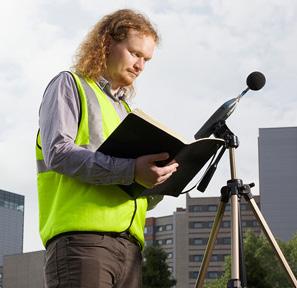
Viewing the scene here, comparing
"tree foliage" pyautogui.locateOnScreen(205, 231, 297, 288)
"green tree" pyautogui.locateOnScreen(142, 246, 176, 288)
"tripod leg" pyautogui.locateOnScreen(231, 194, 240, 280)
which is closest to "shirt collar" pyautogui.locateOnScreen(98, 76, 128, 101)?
"tripod leg" pyautogui.locateOnScreen(231, 194, 240, 280)

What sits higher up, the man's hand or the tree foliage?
the tree foliage

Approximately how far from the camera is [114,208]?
211 centimetres

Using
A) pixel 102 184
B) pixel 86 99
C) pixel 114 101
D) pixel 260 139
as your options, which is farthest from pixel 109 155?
pixel 260 139

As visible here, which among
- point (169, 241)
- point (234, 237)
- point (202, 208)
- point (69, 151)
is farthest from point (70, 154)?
point (169, 241)

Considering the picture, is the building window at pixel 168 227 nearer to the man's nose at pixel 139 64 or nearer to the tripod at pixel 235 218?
the tripod at pixel 235 218

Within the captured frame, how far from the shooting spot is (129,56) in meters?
2.29

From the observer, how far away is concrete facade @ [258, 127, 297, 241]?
67250mm

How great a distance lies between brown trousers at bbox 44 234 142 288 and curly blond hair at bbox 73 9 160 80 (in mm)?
582

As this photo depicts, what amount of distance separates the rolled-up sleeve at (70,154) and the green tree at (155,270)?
73.5 ft

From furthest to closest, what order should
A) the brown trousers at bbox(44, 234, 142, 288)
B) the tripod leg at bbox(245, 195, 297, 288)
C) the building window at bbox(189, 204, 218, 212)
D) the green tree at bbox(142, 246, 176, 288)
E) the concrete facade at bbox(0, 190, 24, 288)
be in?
the concrete facade at bbox(0, 190, 24, 288) < the building window at bbox(189, 204, 218, 212) < the green tree at bbox(142, 246, 176, 288) < the tripod leg at bbox(245, 195, 297, 288) < the brown trousers at bbox(44, 234, 142, 288)

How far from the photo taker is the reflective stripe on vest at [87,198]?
205 cm

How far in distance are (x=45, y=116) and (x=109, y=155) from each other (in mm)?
252

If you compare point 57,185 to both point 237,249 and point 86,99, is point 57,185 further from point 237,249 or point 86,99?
point 237,249

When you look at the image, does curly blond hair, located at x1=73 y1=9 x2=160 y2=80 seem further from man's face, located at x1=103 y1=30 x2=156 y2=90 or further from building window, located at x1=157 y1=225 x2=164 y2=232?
building window, located at x1=157 y1=225 x2=164 y2=232
